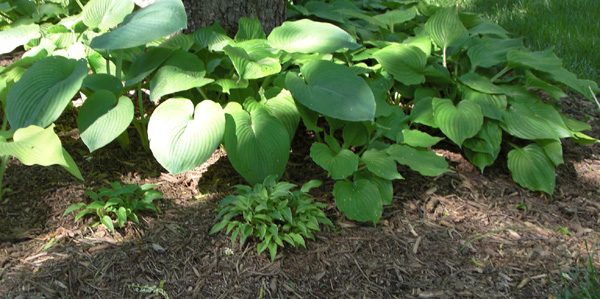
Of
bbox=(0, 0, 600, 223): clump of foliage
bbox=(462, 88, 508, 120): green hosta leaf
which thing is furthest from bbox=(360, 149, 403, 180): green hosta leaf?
bbox=(462, 88, 508, 120): green hosta leaf

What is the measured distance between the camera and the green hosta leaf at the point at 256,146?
2172 mm

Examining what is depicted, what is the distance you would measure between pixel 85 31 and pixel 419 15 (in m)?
2.40

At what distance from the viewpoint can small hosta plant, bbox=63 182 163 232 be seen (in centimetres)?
200

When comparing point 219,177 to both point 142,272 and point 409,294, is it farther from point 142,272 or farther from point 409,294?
point 409,294

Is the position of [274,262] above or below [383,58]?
below

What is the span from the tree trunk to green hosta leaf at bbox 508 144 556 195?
1.74m

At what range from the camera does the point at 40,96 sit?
2.08 metres

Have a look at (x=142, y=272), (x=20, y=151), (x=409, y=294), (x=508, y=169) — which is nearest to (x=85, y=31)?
(x=20, y=151)

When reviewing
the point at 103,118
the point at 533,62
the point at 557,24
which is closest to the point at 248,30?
the point at 103,118

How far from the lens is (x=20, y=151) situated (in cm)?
182

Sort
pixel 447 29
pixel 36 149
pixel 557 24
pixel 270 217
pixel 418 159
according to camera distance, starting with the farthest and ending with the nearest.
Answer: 1. pixel 557 24
2. pixel 447 29
3. pixel 418 159
4. pixel 270 217
5. pixel 36 149

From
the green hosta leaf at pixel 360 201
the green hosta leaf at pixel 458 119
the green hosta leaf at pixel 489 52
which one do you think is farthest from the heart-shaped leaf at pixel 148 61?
the green hosta leaf at pixel 489 52

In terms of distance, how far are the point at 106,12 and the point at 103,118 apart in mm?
659

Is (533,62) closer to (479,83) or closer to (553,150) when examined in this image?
(479,83)
